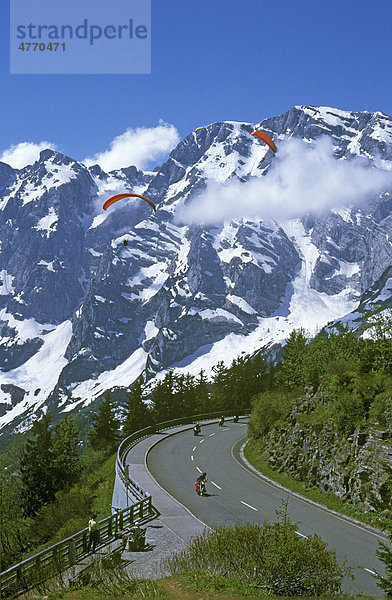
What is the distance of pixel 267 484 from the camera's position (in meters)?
35.2

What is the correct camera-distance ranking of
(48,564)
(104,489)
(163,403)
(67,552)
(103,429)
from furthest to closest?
1. (163,403)
2. (103,429)
3. (104,489)
4. (67,552)
5. (48,564)

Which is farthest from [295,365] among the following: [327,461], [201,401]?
[201,401]

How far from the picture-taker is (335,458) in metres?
30.3

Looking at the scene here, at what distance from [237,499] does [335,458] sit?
257 inches

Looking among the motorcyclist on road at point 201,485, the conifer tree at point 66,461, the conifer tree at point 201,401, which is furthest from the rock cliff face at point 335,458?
the conifer tree at point 201,401

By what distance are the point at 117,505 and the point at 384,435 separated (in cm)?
1681

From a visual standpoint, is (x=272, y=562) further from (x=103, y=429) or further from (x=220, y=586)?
(x=103, y=429)

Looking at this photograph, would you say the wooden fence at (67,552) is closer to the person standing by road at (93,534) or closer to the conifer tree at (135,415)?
the person standing by road at (93,534)

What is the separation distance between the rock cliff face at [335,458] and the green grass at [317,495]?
33 cm

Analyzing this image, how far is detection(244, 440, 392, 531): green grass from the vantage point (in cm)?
2522

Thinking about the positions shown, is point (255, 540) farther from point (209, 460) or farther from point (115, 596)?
point (209, 460)

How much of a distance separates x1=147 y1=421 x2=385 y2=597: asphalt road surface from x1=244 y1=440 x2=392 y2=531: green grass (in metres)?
0.71

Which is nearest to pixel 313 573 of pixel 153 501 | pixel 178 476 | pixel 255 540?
pixel 255 540

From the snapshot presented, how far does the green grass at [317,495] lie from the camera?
82.7 ft
